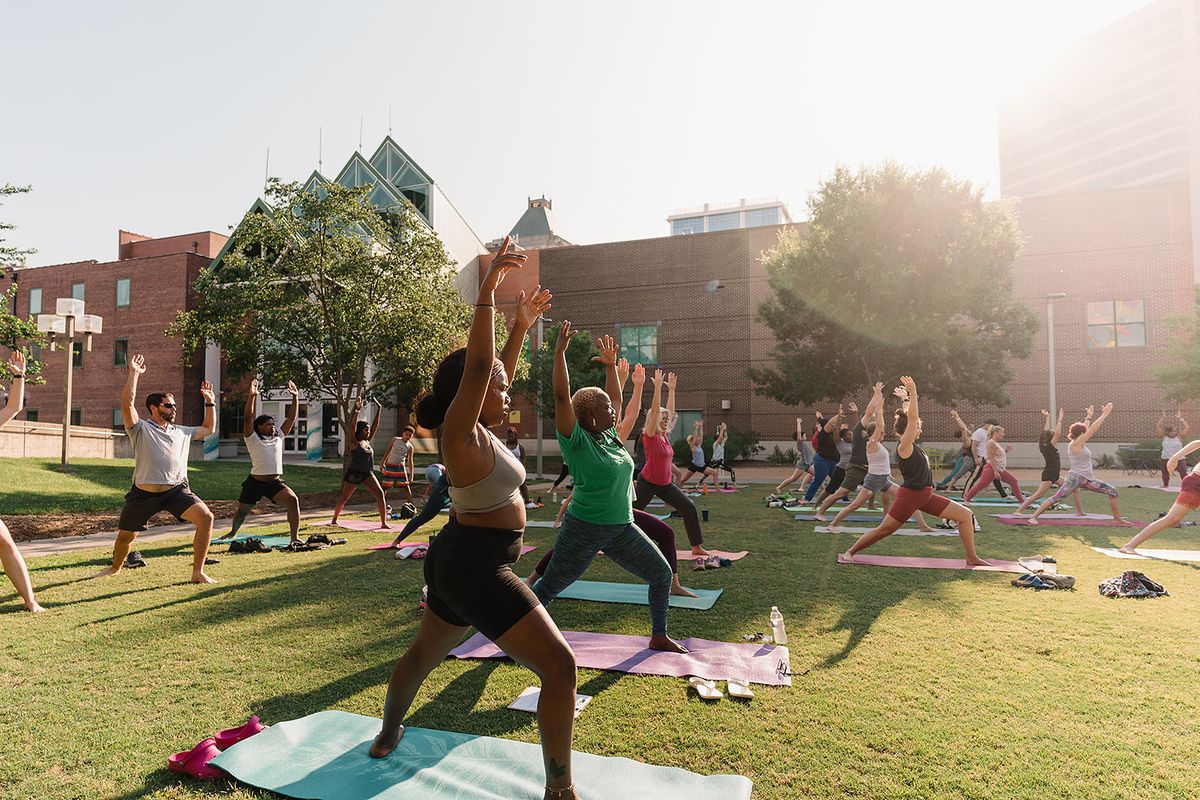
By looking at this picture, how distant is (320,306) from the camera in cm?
1753

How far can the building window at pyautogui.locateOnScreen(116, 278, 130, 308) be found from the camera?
37.6 m

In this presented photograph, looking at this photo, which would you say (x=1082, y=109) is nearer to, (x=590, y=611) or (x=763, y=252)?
(x=763, y=252)

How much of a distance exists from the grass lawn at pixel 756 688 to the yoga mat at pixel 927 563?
1.63 feet

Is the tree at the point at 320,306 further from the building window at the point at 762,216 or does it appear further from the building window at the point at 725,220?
the building window at the point at 725,220

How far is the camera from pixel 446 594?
276 cm

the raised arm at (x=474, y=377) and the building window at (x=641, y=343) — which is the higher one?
the building window at (x=641, y=343)

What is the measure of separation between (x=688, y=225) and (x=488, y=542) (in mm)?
103636

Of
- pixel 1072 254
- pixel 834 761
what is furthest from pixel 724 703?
pixel 1072 254

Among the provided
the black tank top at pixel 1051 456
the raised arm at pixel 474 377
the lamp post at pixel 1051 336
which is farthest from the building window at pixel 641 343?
the raised arm at pixel 474 377

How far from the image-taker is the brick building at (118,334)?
117 ft

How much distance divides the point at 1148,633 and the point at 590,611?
4362 mm

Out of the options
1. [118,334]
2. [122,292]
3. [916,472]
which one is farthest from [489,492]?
[122,292]

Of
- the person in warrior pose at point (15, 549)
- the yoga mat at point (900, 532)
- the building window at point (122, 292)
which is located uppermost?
the building window at point (122, 292)

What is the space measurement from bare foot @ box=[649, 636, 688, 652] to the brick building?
119 feet
